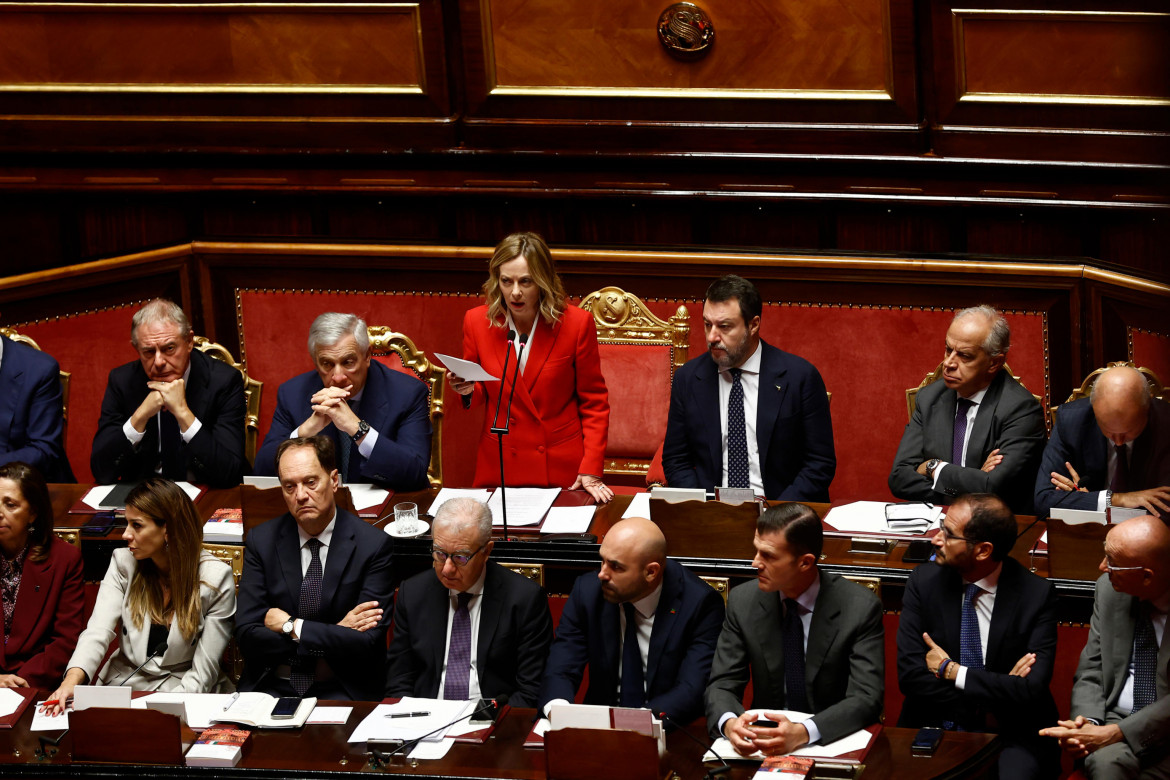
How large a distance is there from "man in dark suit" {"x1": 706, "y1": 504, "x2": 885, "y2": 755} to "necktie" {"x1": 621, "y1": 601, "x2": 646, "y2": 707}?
0.75 ft

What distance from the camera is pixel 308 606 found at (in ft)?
14.9

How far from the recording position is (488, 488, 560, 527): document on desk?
483cm

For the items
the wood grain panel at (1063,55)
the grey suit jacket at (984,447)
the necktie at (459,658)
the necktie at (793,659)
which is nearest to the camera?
the necktie at (793,659)

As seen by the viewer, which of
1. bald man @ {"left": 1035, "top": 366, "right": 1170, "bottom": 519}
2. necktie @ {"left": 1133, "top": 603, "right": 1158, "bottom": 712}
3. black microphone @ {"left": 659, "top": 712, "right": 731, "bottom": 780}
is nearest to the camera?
black microphone @ {"left": 659, "top": 712, "right": 731, "bottom": 780}

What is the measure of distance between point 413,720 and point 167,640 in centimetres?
96

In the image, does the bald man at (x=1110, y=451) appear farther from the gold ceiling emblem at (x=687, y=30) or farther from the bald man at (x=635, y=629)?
the gold ceiling emblem at (x=687, y=30)

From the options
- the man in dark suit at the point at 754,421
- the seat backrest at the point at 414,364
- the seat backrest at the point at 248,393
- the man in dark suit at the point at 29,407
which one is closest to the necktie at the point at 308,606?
the seat backrest at the point at 414,364

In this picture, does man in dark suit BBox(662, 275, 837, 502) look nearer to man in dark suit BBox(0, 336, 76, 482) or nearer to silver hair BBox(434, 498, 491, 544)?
silver hair BBox(434, 498, 491, 544)

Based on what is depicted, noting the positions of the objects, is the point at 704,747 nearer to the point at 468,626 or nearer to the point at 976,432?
the point at 468,626

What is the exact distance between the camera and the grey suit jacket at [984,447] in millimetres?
4906

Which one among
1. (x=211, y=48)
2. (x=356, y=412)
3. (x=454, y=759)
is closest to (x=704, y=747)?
(x=454, y=759)

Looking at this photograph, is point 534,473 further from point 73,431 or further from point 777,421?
point 73,431

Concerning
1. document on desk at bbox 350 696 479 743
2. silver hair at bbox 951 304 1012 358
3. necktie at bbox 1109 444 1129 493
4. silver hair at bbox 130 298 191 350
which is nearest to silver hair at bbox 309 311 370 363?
silver hair at bbox 130 298 191 350

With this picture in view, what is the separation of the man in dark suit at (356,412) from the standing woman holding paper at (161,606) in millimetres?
653
